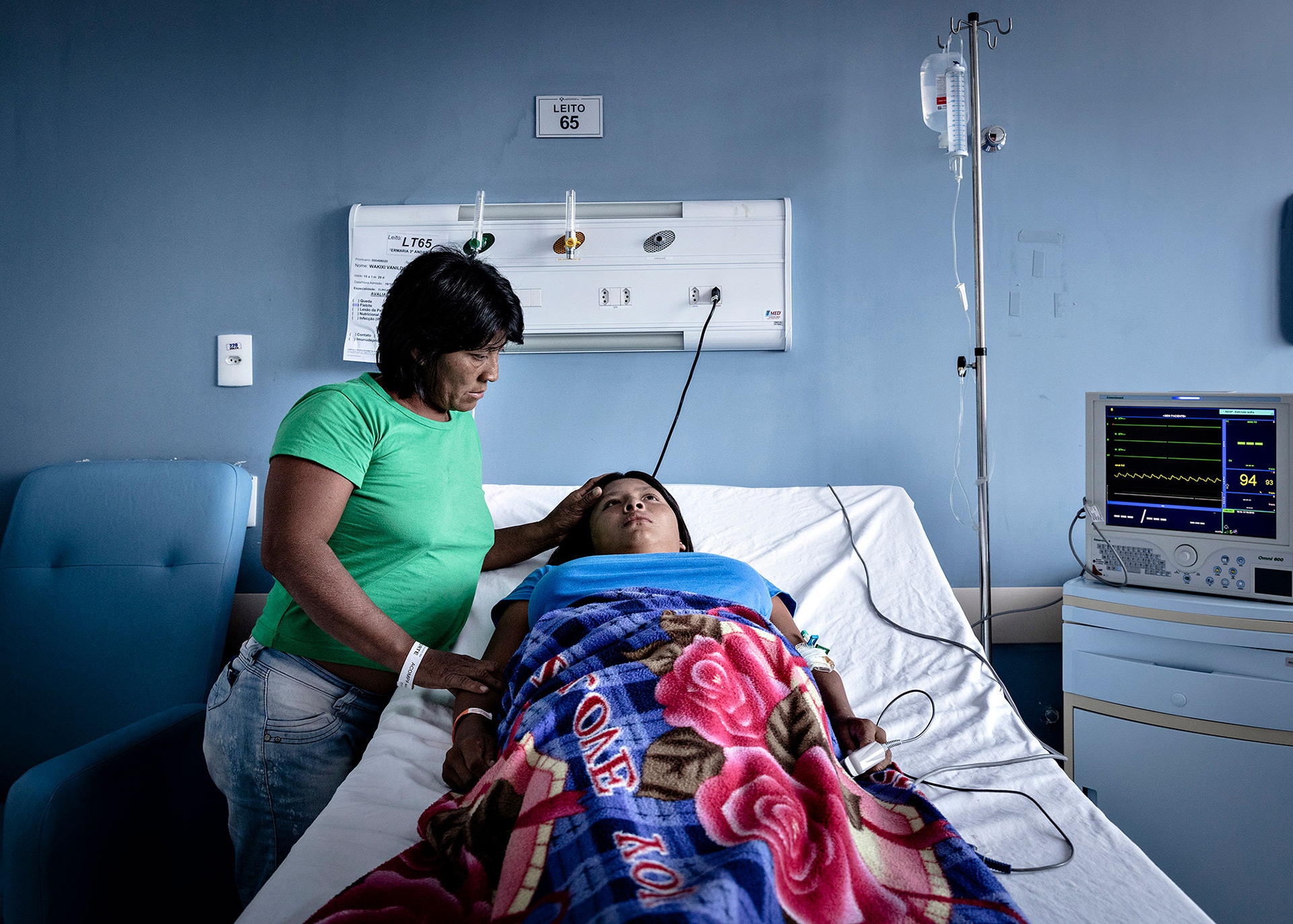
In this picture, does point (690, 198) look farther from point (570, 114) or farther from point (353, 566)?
point (353, 566)

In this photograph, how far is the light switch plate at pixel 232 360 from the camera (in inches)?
72.5

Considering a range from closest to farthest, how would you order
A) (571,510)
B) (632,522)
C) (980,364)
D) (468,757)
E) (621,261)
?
(468,757) < (632,522) < (571,510) < (980,364) < (621,261)

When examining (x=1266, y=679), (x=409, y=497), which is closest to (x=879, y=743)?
(x=409, y=497)

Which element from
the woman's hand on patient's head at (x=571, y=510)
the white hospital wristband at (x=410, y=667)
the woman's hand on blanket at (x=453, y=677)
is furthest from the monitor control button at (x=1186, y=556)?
the white hospital wristband at (x=410, y=667)

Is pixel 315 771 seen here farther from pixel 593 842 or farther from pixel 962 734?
pixel 962 734

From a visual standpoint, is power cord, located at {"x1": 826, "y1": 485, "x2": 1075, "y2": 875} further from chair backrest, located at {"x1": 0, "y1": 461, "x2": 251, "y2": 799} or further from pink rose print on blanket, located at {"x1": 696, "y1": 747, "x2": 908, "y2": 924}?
chair backrest, located at {"x1": 0, "y1": 461, "x2": 251, "y2": 799}

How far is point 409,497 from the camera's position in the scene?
1.18 metres

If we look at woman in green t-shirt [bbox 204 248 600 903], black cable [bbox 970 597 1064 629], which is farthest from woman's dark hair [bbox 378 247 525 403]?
black cable [bbox 970 597 1064 629]

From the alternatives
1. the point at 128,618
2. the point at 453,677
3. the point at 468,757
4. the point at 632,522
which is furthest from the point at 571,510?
the point at 128,618

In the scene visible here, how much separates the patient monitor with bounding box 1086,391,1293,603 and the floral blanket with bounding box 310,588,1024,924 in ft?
3.32

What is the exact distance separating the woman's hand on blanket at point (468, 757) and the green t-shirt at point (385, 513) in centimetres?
28

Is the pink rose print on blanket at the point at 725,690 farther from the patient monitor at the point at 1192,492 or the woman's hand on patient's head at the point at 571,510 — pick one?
the patient monitor at the point at 1192,492

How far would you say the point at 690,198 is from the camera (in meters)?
1.83

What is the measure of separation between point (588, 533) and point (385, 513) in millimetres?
444
